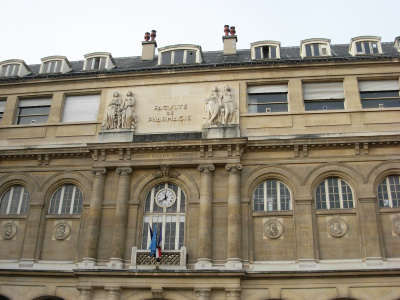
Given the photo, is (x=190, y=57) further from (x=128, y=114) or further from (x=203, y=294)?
(x=203, y=294)

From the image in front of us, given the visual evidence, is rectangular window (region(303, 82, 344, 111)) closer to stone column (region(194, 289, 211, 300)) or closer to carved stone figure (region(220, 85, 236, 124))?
carved stone figure (region(220, 85, 236, 124))

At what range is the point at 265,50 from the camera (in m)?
25.7

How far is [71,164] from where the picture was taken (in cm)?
2323

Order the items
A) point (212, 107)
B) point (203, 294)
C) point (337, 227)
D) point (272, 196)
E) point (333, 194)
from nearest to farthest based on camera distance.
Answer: point (203, 294) < point (337, 227) < point (333, 194) < point (272, 196) < point (212, 107)

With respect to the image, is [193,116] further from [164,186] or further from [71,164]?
[71,164]

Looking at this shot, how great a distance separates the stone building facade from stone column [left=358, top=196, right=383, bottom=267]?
54mm

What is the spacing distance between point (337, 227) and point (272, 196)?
311 cm

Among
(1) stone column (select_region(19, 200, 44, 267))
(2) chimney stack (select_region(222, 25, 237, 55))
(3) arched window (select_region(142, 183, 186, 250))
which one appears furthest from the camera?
(2) chimney stack (select_region(222, 25, 237, 55))

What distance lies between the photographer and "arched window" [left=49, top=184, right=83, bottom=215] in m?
22.6

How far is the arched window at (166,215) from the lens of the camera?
21.1m

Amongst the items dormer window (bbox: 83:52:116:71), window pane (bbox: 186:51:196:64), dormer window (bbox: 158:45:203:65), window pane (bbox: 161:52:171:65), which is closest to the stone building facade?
window pane (bbox: 186:51:196:64)

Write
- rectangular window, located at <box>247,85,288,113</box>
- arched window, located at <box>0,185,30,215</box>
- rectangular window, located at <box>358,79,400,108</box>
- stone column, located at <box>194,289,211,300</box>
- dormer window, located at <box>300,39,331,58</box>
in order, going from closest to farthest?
stone column, located at <box>194,289,211,300</box> → rectangular window, located at <box>358,79,400,108</box> → arched window, located at <box>0,185,30,215</box> → rectangular window, located at <box>247,85,288,113</box> → dormer window, located at <box>300,39,331,58</box>

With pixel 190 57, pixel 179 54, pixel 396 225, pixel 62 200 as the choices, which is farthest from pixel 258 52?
pixel 62 200

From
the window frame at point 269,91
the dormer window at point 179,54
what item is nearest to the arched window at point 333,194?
the window frame at point 269,91
